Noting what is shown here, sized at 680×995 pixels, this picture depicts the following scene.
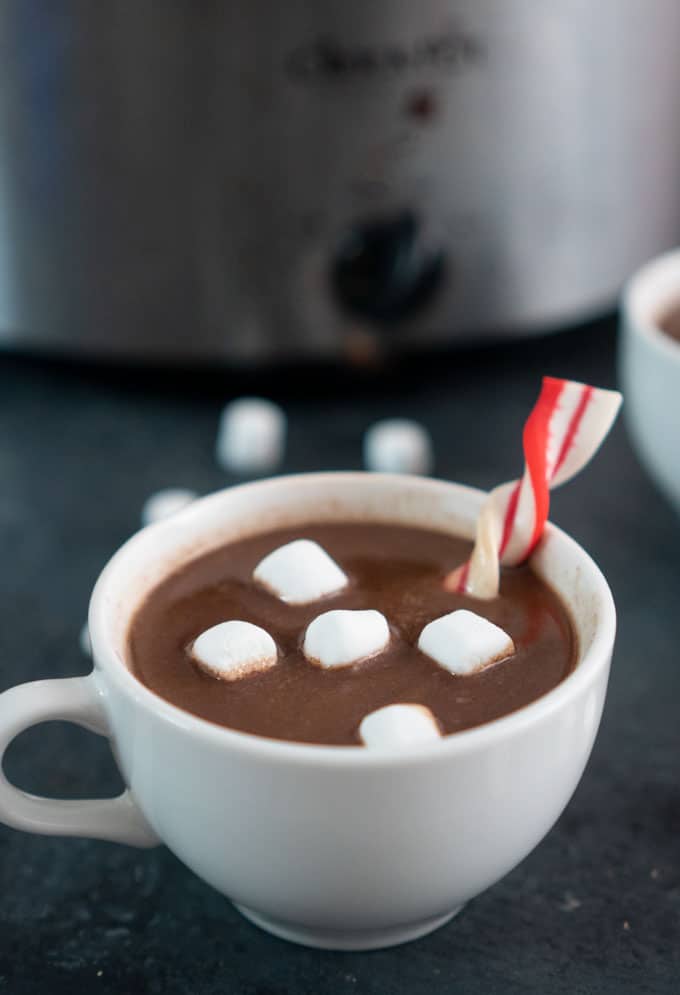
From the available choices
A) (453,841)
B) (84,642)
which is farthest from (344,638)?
(84,642)

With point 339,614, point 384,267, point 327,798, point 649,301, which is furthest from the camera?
point 384,267

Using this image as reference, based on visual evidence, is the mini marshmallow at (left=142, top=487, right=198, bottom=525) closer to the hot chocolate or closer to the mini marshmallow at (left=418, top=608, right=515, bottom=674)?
the hot chocolate

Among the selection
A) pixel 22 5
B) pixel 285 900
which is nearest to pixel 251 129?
pixel 22 5

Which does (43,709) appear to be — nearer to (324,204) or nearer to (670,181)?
(324,204)

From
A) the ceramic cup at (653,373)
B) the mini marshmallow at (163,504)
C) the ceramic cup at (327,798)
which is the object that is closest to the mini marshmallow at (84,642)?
the mini marshmallow at (163,504)

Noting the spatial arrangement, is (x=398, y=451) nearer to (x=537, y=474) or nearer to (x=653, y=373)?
(x=653, y=373)

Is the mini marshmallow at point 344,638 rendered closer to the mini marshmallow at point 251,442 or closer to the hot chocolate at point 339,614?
the hot chocolate at point 339,614
